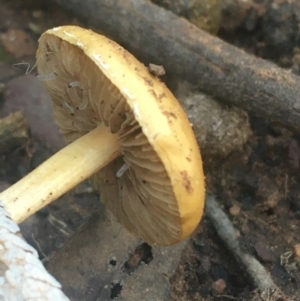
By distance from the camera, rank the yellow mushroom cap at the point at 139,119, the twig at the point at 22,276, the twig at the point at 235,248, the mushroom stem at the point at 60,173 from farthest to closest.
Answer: the twig at the point at 235,248
the mushroom stem at the point at 60,173
the yellow mushroom cap at the point at 139,119
the twig at the point at 22,276

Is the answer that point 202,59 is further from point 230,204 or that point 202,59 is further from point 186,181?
point 186,181

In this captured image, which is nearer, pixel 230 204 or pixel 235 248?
pixel 235 248

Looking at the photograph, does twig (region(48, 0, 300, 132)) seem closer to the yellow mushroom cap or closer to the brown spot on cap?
the yellow mushroom cap

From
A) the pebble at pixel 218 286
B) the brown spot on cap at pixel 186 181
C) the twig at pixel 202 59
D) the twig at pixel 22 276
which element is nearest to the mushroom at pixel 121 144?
the brown spot on cap at pixel 186 181

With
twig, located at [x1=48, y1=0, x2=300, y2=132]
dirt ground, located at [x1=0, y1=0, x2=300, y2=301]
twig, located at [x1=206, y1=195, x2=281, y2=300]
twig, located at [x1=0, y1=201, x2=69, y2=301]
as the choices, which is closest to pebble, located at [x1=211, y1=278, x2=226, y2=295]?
dirt ground, located at [x1=0, y1=0, x2=300, y2=301]

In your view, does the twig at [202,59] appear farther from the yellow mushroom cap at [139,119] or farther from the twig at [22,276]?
the twig at [22,276]

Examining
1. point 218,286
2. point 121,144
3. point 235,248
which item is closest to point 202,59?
point 121,144
